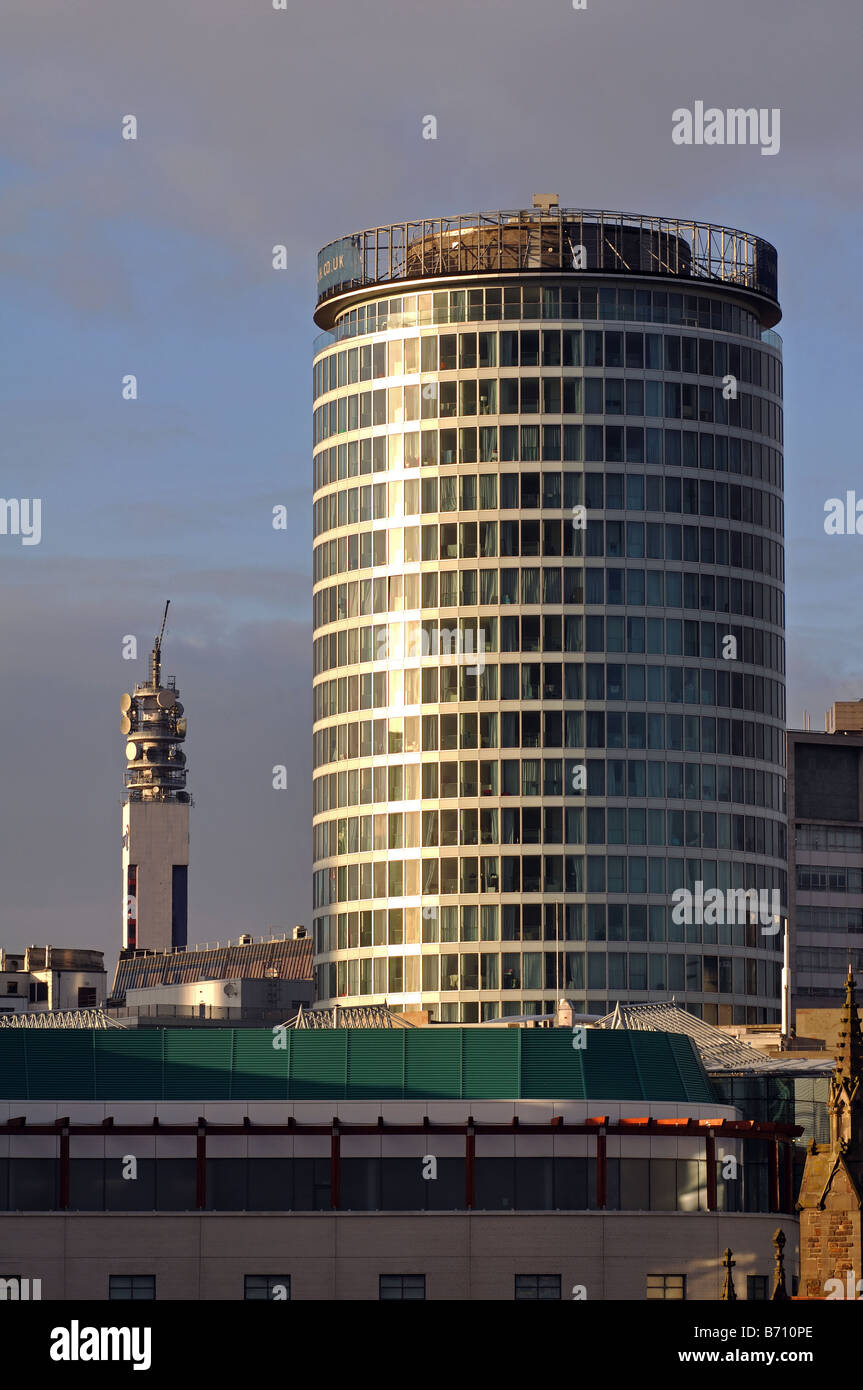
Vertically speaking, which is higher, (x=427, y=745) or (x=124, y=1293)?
(x=427, y=745)

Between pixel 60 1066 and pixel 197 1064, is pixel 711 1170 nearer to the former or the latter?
pixel 197 1064

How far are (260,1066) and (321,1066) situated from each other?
2.84 meters

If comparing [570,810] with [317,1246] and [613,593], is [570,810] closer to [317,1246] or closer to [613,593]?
[613,593]

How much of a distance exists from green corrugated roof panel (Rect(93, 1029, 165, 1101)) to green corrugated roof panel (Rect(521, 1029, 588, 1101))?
17.0m

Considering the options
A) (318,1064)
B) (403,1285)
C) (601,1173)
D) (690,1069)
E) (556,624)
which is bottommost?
(403,1285)

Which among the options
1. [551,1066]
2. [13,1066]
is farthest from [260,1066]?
[551,1066]

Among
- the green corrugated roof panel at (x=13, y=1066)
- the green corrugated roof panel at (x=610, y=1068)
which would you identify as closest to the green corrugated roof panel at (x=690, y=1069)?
the green corrugated roof panel at (x=610, y=1068)

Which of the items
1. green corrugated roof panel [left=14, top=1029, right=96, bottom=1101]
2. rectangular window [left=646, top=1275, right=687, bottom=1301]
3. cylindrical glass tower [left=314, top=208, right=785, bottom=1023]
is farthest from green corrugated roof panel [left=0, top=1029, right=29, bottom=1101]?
cylindrical glass tower [left=314, top=208, right=785, bottom=1023]

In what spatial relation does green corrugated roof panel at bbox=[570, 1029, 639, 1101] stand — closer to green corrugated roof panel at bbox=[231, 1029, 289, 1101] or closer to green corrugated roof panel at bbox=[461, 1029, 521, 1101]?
green corrugated roof panel at bbox=[461, 1029, 521, 1101]

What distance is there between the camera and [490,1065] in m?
108

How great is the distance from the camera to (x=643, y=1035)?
372 feet

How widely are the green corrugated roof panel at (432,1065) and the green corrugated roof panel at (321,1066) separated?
0.15ft

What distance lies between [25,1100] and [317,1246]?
49.8 ft

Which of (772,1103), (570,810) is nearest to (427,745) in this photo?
(570,810)
